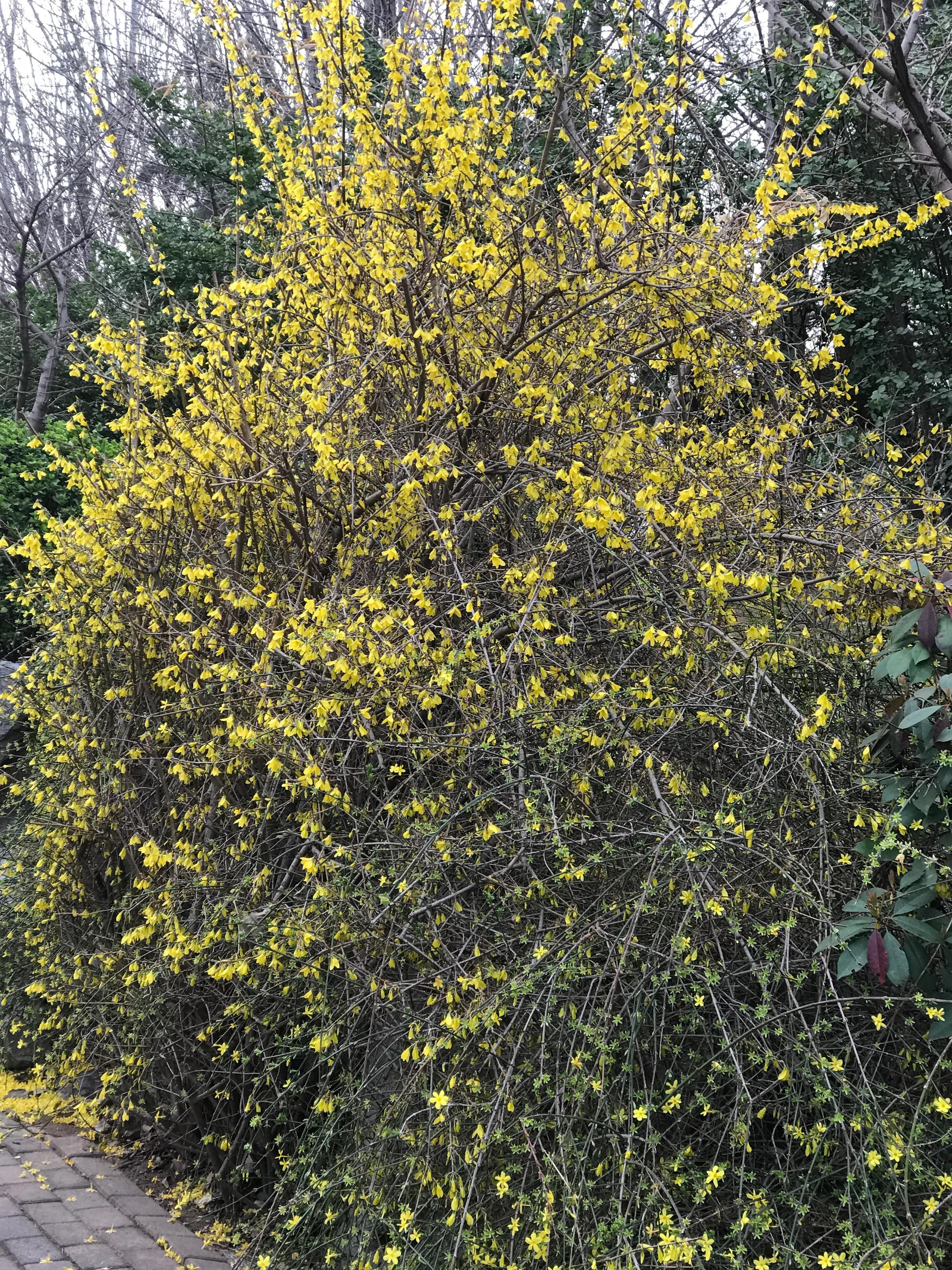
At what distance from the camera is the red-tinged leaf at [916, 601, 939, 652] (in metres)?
2.80

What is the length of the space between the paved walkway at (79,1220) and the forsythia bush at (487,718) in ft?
0.85

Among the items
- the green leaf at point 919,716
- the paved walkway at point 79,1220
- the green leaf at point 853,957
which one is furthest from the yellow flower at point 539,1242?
the paved walkway at point 79,1220

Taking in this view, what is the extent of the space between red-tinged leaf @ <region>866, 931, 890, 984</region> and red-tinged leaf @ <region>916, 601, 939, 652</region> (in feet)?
2.54

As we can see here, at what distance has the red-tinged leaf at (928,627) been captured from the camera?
280 centimetres

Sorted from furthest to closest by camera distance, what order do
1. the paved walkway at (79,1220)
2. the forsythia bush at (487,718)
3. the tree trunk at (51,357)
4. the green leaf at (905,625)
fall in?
the tree trunk at (51,357)
the paved walkway at (79,1220)
the green leaf at (905,625)
the forsythia bush at (487,718)

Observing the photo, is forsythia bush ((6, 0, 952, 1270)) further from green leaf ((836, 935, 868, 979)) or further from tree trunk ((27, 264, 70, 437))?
tree trunk ((27, 264, 70, 437))

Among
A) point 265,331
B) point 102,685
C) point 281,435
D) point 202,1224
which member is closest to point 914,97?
point 265,331

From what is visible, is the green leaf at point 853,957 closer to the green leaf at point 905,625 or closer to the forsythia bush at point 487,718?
the forsythia bush at point 487,718

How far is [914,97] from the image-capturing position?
6.26 m

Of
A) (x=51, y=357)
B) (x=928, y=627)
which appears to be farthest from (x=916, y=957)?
(x=51, y=357)

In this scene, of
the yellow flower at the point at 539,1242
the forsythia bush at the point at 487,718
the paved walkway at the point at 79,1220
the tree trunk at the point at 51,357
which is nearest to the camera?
the yellow flower at the point at 539,1242

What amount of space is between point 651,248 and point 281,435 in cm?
159

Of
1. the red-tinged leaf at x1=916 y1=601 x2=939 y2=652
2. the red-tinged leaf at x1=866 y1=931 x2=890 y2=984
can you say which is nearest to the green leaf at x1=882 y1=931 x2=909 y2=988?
the red-tinged leaf at x1=866 y1=931 x2=890 y2=984

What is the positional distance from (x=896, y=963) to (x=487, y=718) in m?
1.30
